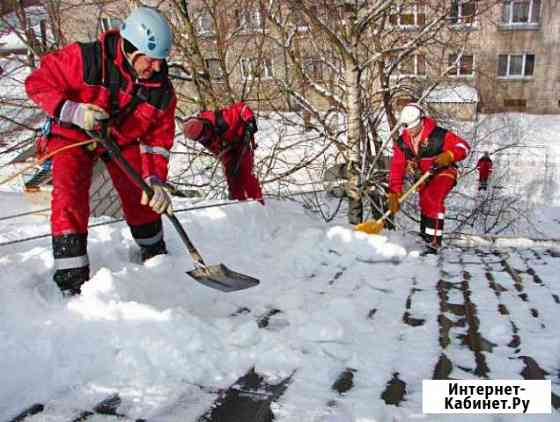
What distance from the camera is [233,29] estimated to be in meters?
9.24

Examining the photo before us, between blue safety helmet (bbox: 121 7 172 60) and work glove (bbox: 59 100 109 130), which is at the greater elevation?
blue safety helmet (bbox: 121 7 172 60)

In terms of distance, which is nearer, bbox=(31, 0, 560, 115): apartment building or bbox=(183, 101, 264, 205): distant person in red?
bbox=(183, 101, 264, 205): distant person in red

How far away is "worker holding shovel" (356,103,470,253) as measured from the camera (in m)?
5.32

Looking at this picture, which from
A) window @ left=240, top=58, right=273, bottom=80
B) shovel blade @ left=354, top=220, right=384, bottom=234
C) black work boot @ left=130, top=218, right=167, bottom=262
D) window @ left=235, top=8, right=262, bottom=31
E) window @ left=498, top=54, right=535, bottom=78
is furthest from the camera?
window @ left=498, top=54, right=535, bottom=78

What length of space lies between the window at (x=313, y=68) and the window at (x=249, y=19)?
1107 millimetres

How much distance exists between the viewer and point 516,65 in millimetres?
20219

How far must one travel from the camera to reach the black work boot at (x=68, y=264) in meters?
2.83

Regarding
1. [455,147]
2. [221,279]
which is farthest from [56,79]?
[455,147]

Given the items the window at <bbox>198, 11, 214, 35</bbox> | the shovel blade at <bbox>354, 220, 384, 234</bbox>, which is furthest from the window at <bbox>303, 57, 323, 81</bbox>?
the shovel blade at <bbox>354, 220, 384, 234</bbox>

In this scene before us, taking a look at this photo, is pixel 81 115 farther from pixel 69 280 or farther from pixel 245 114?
pixel 245 114

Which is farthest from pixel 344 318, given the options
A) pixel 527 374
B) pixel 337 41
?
pixel 337 41

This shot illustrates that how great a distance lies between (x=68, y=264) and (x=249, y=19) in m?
6.97

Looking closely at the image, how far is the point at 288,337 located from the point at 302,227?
242 cm

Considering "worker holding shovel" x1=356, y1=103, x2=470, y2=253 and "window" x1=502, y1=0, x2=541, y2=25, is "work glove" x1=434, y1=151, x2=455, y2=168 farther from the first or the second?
"window" x1=502, y1=0, x2=541, y2=25
